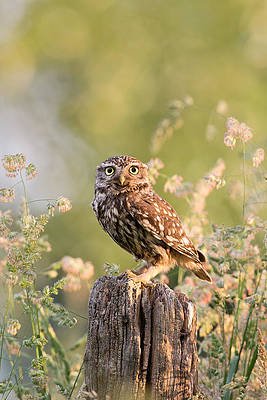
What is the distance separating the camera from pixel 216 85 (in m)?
14.7

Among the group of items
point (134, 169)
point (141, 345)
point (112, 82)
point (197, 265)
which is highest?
point (112, 82)

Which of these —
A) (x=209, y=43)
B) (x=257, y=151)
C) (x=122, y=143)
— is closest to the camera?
(x=257, y=151)

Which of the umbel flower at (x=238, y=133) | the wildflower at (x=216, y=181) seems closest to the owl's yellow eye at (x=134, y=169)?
the wildflower at (x=216, y=181)

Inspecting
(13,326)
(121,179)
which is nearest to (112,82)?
(121,179)

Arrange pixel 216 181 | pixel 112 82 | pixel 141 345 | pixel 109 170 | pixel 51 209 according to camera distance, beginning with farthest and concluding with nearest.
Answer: pixel 112 82 < pixel 109 170 < pixel 216 181 < pixel 51 209 < pixel 141 345

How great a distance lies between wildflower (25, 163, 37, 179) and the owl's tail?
1.43 m

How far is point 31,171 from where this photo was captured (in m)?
4.27

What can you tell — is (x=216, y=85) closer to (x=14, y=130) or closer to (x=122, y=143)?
(x=122, y=143)

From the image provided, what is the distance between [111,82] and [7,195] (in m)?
11.3

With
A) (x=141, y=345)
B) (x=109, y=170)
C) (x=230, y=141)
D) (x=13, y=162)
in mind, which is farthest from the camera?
(x=109, y=170)

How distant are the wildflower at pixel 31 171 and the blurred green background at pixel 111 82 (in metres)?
7.65

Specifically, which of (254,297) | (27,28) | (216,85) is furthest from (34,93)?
(254,297)

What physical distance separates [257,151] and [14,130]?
990cm

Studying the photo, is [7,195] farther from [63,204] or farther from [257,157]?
[257,157]
